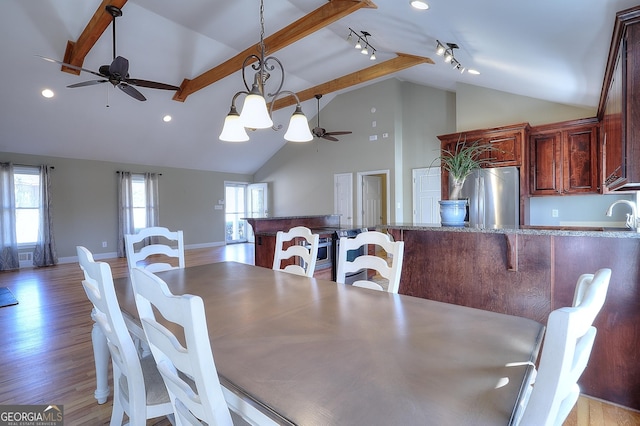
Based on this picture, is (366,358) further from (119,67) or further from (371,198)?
(371,198)

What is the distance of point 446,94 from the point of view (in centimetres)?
647

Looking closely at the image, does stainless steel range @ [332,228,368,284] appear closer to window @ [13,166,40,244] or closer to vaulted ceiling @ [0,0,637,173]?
vaulted ceiling @ [0,0,637,173]

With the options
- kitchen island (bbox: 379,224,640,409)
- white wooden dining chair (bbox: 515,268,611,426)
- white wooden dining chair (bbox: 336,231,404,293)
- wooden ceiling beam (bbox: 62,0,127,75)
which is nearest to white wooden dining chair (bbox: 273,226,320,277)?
white wooden dining chair (bbox: 336,231,404,293)

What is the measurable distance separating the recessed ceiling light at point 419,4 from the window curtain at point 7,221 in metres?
7.59

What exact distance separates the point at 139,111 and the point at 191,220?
11.4ft

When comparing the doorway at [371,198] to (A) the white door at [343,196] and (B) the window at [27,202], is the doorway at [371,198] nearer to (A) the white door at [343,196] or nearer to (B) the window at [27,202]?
(A) the white door at [343,196]

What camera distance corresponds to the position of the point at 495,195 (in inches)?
184

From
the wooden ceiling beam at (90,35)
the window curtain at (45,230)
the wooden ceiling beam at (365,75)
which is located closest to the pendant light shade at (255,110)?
the wooden ceiling beam at (90,35)

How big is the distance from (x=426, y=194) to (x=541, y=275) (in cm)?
478

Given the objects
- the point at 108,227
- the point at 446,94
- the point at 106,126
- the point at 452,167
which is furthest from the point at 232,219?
the point at 452,167

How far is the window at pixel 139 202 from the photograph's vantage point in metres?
7.81

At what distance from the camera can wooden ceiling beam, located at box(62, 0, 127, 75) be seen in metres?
3.68

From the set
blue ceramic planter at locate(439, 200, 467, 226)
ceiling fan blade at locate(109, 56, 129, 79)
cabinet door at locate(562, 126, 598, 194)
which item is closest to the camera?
blue ceramic planter at locate(439, 200, 467, 226)

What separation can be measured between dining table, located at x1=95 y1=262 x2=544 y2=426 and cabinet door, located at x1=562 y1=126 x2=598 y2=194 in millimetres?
4060
